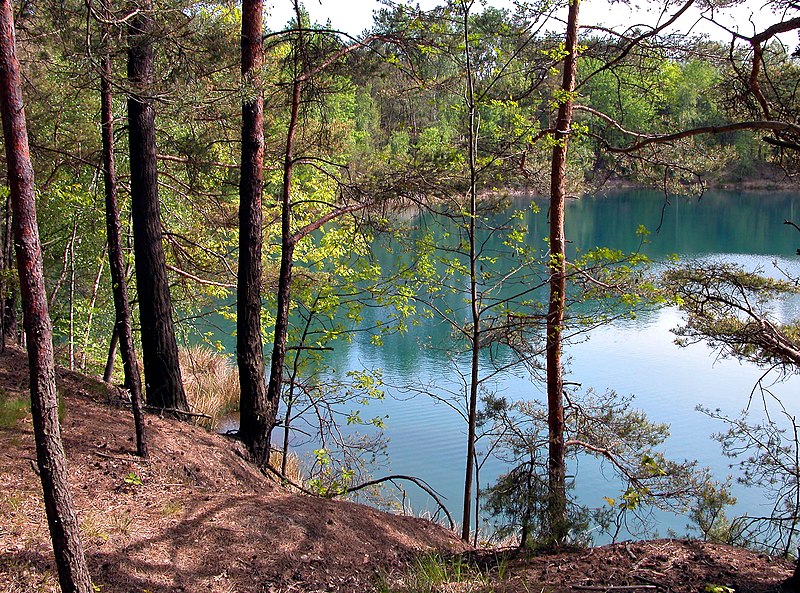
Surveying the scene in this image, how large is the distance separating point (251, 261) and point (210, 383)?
6.34m

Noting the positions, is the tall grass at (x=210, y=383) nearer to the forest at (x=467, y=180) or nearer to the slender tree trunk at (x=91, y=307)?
the slender tree trunk at (x=91, y=307)

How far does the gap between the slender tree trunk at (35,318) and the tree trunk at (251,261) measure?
3.37 m

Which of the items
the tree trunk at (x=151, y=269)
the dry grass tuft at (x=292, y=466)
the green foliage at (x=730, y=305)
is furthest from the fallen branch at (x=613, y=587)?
the dry grass tuft at (x=292, y=466)

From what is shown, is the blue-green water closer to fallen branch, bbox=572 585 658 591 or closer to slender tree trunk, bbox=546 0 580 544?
slender tree trunk, bbox=546 0 580 544

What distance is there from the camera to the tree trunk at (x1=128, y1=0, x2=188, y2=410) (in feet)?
21.9

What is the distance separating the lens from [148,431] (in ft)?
20.5

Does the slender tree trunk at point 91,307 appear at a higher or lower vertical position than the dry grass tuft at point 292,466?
higher

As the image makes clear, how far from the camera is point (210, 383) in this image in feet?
41.4

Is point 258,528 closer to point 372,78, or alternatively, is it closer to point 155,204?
point 155,204

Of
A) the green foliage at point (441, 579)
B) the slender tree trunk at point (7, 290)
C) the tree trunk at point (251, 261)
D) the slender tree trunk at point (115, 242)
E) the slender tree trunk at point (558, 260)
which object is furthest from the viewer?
the slender tree trunk at point (7, 290)

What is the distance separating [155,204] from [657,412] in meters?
9.31

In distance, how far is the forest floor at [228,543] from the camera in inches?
161

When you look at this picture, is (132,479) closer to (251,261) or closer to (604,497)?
(251,261)

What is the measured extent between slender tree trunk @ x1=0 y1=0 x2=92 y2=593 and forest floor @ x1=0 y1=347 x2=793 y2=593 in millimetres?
658
